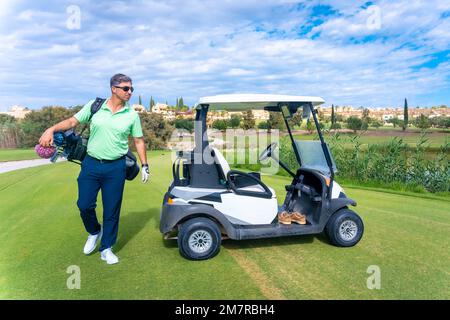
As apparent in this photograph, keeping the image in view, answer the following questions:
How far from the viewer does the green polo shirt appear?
378cm

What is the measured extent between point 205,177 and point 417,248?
8.85 ft

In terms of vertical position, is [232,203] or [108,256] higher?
[232,203]

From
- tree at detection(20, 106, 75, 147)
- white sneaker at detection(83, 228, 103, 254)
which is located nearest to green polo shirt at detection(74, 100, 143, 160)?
white sneaker at detection(83, 228, 103, 254)

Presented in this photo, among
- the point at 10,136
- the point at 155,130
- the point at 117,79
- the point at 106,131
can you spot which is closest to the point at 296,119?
the point at 117,79

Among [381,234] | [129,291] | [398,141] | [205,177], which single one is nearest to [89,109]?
[205,177]

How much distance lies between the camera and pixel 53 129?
3715 millimetres

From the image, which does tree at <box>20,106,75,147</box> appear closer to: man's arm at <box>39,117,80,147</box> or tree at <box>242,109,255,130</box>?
tree at <box>242,109,255,130</box>

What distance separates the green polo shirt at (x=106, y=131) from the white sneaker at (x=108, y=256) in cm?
104

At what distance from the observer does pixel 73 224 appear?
5.64 meters

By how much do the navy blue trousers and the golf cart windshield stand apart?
250 centimetres

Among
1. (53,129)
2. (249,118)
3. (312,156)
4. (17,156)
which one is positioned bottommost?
(17,156)

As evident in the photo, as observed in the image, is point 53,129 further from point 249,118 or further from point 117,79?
point 249,118

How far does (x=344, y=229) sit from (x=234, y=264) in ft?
4.93

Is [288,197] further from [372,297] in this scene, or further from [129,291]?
[129,291]
